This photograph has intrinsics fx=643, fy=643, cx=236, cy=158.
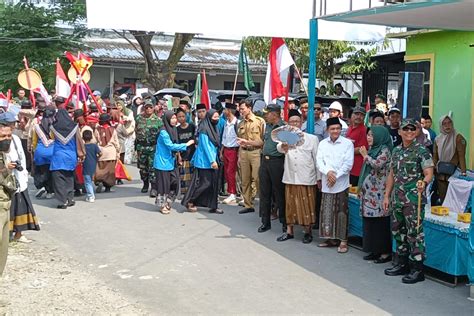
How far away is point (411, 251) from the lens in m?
6.45

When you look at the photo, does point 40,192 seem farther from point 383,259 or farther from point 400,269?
point 400,269

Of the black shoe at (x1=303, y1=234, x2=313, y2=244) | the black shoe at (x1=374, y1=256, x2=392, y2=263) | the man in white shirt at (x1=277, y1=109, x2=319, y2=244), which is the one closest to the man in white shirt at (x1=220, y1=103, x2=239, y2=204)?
the man in white shirt at (x1=277, y1=109, x2=319, y2=244)

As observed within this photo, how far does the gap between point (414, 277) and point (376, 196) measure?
40.8 inches

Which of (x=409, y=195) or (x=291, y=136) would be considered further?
(x=291, y=136)

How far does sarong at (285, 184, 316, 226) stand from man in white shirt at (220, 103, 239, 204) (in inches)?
106

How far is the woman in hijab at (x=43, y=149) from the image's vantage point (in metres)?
10.5

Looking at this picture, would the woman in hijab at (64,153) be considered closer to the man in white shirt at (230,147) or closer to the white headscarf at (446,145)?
the man in white shirt at (230,147)

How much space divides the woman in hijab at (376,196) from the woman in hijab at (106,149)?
218 inches

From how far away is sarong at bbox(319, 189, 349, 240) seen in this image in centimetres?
766

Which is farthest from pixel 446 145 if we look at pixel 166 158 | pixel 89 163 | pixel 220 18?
pixel 89 163

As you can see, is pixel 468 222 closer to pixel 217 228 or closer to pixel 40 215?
pixel 217 228

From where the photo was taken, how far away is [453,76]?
12.1 meters

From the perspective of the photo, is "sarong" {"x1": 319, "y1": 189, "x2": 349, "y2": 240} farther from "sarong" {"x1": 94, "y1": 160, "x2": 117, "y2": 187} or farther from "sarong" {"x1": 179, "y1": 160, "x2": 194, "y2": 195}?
"sarong" {"x1": 94, "y1": 160, "x2": 117, "y2": 187}

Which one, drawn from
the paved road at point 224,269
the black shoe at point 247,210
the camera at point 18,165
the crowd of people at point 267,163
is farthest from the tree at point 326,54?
the camera at point 18,165
